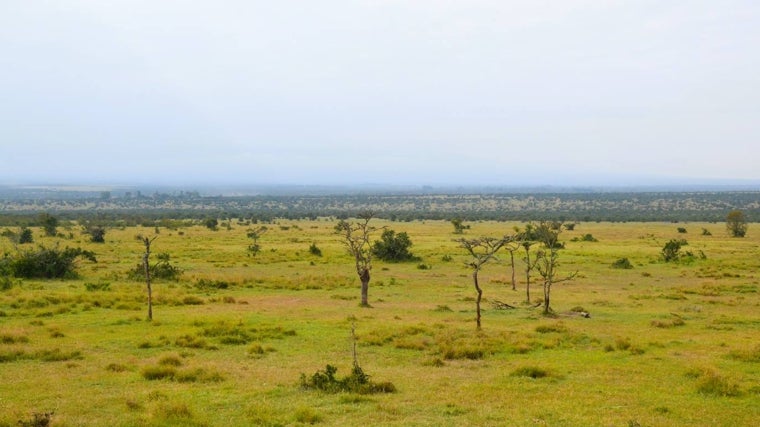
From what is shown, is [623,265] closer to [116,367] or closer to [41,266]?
[41,266]

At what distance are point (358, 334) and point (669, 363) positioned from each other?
9451 mm

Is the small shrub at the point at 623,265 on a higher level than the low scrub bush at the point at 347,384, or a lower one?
lower

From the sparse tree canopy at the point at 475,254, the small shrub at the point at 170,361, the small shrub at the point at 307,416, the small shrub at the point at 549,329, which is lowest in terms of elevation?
the small shrub at the point at 549,329

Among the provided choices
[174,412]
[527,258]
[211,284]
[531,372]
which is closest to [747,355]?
A: [531,372]

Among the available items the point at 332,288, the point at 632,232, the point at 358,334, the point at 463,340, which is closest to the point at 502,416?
the point at 463,340

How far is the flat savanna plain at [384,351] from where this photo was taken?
13094mm

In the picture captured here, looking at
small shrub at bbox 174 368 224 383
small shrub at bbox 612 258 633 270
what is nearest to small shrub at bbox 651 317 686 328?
Answer: small shrub at bbox 174 368 224 383

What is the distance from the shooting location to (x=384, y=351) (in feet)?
64.1

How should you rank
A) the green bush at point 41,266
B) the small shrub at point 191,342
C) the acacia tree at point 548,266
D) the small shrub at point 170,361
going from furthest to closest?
1. the green bush at point 41,266
2. the acacia tree at point 548,266
3. the small shrub at point 191,342
4. the small shrub at point 170,361

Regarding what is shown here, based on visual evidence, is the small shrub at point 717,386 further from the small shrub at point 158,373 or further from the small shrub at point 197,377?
the small shrub at point 158,373

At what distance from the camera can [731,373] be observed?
16500 millimetres

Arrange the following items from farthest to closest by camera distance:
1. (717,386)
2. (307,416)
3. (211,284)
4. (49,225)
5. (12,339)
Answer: (49,225) → (211,284) → (12,339) → (717,386) → (307,416)

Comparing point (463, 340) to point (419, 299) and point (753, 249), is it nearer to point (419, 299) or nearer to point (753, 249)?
point (419, 299)

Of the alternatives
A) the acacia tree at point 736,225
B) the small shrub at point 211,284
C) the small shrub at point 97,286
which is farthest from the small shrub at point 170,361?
the acacia tree at point 736,225
